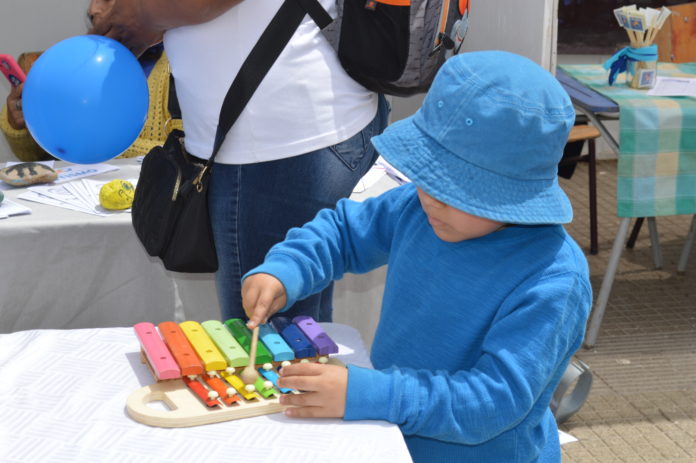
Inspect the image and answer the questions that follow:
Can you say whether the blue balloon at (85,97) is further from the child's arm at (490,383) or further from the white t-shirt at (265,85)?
the child's arm at (490,383)

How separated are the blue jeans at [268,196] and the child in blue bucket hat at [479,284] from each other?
0.29 metres

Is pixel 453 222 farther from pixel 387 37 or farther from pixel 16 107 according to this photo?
pixel 16 107

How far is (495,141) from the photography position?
1161 millimetres

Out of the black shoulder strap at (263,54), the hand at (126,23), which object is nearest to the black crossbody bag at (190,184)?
the black shoulder strap at (263,54)

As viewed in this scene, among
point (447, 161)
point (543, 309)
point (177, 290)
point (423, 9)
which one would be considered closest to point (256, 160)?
point (423, 9)

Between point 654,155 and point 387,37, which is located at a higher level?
point 387,37

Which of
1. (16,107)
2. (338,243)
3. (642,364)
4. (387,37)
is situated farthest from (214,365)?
(642,364)

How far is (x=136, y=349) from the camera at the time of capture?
1404 millimetres

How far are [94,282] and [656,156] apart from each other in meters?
2.06

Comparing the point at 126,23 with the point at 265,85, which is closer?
the point at 265,85

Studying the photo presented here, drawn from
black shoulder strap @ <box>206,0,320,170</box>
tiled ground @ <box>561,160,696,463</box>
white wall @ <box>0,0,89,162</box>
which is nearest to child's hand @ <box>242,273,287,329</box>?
black shoulder strap @ <box>206,0,320,170</box>

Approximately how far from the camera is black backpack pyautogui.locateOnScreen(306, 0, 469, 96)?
1.59 metres

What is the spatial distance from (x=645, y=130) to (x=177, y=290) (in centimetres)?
180

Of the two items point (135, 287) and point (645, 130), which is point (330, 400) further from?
point (645, 130)
